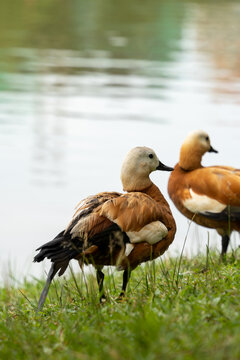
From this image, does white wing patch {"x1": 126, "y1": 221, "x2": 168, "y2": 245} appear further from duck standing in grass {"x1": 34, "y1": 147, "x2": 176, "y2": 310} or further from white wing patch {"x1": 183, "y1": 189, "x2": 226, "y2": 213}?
white wing patch {"x1": 183, "y1": 189, "x2": 226, "y2": 213}

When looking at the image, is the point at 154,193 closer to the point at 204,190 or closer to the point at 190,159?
the point at 204,190

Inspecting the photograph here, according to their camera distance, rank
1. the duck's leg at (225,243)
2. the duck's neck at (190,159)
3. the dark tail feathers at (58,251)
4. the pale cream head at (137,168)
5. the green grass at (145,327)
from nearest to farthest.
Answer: the green grass at (145,327)
the dark tail feathers at (58,251)
the pale cream head at (137,168)
the duck's leg at (225,243)
the duck's neck at (190,159)

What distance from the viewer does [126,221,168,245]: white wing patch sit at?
5516 mm

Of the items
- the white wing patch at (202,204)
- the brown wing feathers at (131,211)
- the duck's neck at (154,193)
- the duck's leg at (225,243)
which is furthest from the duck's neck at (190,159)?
the brown wing feathers at (131,211)

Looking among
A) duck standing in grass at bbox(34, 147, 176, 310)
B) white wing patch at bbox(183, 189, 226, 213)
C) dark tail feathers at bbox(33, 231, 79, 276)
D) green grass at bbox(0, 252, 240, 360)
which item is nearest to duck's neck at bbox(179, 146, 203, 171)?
white wing patch at bbox(183, 189, 226, 213)

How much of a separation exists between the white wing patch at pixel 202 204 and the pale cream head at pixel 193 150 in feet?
1.18

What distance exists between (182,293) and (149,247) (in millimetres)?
847

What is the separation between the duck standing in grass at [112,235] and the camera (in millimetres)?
5246

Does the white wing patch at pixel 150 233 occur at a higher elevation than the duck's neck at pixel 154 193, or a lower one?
lower

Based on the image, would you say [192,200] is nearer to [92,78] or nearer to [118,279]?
[118,279]

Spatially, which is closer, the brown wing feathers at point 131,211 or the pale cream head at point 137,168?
the brown wing feathers at point 131,211

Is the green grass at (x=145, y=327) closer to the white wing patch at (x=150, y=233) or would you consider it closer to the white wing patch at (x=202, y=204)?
the white wing patch at (x=150, y=233)

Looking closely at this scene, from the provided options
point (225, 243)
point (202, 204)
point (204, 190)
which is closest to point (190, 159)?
point (204, 190)

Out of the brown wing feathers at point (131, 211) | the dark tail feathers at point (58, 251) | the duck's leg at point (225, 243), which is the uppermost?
the brown wing feathers at point (131, 211)
